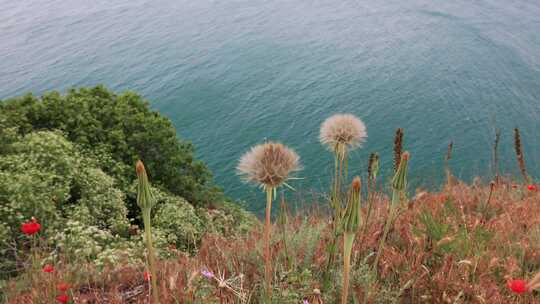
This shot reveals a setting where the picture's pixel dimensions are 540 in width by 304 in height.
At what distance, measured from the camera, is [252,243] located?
420 cm

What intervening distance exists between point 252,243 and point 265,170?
75.2 inches

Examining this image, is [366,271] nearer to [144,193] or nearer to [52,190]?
[144,193]

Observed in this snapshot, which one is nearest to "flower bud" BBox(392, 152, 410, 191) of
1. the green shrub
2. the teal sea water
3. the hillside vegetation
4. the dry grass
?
the hillside vegetation

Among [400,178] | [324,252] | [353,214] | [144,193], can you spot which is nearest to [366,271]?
[324,252]

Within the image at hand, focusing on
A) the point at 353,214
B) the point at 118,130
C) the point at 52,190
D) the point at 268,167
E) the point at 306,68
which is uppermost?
the point at 268,167

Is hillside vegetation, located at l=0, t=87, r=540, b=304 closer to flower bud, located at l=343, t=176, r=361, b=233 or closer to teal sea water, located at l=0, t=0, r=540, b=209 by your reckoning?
flower bud, located at l=343, t=176, r=361, b=233

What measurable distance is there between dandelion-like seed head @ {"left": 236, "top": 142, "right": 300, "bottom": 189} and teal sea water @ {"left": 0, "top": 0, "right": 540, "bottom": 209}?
16812 millimetres

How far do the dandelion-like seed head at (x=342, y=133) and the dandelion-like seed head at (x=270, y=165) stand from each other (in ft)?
4.19

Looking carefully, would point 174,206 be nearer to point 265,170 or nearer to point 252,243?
point 252,243

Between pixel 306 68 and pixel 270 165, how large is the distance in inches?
1146

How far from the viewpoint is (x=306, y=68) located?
30.9 metres

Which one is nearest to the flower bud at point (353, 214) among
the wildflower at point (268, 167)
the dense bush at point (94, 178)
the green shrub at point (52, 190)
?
the wildflower at point (268, 167)

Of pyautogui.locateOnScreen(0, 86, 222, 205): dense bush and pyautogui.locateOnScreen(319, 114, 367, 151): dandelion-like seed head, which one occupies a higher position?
pyautogui.locateOnScreen(319, 114, 367, 151): dandelion-like seed head

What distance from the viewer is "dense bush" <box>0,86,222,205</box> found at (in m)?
12.4
